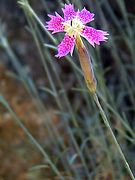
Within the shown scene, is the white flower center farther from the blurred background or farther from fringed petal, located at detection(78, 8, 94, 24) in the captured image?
the blurred background

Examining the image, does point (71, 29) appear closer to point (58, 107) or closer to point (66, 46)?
point (66, 46)

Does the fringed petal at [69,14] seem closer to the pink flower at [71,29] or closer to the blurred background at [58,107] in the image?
the pink flower at [71,29]

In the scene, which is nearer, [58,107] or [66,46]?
[66,46]

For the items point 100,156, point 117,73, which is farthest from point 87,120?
point 117,73

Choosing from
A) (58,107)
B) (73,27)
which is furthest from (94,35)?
(58,107)

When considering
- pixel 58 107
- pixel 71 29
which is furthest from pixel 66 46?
pixel 58 107

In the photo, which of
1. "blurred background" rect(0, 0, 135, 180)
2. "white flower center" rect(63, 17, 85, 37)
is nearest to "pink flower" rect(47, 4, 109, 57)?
"white flower center" rect(63, 17, 85, 37)

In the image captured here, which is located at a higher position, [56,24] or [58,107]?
[56,24]
